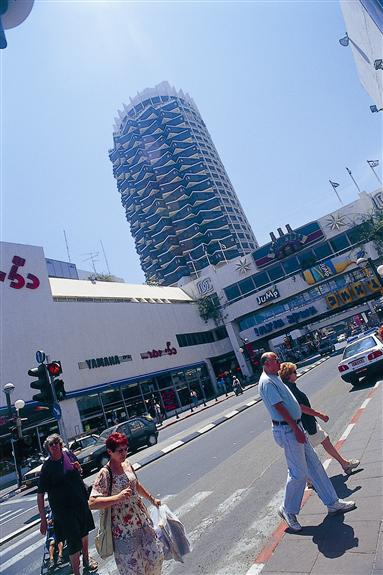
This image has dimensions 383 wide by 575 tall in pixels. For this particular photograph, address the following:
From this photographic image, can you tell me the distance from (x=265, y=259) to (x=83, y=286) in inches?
890

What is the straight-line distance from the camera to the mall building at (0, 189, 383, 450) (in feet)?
86.8

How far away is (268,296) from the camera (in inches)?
1807

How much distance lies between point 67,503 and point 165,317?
3600 centimetres

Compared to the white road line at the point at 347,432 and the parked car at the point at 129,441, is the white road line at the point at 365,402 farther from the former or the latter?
the parked car at the point at 129,441

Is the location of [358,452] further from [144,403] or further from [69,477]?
[144,403]

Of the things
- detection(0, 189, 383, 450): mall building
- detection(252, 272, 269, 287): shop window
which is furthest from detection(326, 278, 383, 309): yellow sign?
detection(252, 272, 269, 287): shop window

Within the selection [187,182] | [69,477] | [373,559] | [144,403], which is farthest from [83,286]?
[187,182]

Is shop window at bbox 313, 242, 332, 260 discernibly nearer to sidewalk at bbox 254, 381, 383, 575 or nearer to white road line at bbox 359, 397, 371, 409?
white road line at bbox 359, 397, 371, 409

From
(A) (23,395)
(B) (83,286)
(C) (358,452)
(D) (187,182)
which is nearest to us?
(C) (358,452)

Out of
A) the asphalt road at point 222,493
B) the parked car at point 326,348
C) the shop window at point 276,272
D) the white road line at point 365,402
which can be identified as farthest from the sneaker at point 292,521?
the shop window at point 276,272

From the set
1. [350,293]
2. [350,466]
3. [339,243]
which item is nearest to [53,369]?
[350,466]

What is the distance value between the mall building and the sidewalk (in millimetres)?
22420

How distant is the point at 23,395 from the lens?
23922 millimetres

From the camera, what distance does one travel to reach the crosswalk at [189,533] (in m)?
4.96
